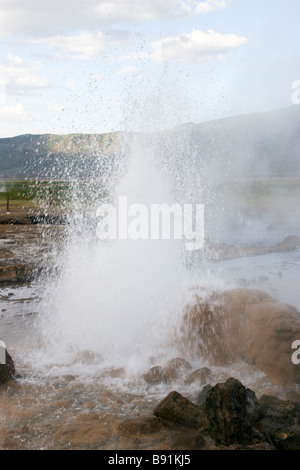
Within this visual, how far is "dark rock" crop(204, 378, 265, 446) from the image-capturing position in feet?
11.8

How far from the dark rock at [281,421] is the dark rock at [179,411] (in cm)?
54

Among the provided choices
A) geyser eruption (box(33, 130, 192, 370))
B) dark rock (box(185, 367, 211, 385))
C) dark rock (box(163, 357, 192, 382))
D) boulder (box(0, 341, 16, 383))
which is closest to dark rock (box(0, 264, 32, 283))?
geyser eruption (box(33, 130, 192, 370))

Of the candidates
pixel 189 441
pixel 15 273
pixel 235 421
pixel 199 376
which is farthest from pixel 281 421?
pixel 15 273

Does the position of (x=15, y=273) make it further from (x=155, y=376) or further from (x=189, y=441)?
(x=189, y=441)

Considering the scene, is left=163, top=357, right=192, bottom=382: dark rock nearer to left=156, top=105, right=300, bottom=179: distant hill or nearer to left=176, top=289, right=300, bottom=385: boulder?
left=176, top=289, right=300, bottom=385: boulder

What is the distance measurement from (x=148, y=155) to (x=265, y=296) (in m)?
3.53

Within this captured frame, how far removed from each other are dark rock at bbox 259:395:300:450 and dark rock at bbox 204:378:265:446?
151mm

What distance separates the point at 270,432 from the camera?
3.71 metres

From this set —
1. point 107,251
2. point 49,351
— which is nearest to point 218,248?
point 107,251

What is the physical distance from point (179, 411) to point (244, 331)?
77.3 inches

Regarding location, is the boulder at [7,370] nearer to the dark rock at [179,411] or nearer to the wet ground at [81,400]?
the wet ground at [81,400]

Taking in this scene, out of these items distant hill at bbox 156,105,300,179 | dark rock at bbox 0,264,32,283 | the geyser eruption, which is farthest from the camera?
distant hill at bbox 156,105,300,179
